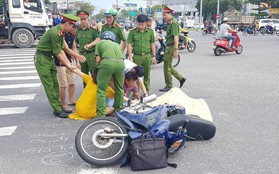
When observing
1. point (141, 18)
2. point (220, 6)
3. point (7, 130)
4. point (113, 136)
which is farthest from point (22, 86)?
point (220, 6)

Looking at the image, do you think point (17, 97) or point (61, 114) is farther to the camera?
point (17, 97)

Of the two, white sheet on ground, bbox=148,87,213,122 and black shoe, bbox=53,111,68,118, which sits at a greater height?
white sheet on ground, bbox=148,87,213,122

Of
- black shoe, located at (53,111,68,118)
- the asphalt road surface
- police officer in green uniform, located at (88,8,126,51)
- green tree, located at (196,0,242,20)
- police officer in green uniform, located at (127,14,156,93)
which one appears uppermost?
green tree, located at (196,0,242,20)

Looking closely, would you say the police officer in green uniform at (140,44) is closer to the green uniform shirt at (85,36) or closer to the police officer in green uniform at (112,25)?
the police officer in green uniform at (112,25)

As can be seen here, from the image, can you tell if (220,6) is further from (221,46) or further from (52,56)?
(52,56)

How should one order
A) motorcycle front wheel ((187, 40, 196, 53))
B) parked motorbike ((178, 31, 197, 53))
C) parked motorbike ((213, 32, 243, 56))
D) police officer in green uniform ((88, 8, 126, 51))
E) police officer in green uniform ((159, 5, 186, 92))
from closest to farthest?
police officer in green uniform ((88, 8, 126, 51))
police officer in green uniform ((159, 5, 186, 92))
parked motorbike ((213, 32, 243, 56))
parked motorbike ((178, 31, 197, 53))
motorcycle front wheel ((187, 40, 196, 53))

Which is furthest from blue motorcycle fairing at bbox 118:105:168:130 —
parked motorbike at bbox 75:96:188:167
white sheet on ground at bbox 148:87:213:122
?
white sheet on ground at bbox 148:87:213:122

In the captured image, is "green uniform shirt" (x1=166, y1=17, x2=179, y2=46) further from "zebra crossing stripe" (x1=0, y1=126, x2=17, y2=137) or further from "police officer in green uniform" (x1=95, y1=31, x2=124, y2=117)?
"zebra crossing stripe" (x1=0, y1=126, x2=17, y2=137)

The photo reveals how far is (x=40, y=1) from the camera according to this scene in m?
16.3

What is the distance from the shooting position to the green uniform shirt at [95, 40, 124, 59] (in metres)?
4.67

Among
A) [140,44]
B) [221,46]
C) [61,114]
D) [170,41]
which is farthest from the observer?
[221,46]

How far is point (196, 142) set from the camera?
174 inches

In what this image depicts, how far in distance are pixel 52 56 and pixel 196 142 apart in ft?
9.15

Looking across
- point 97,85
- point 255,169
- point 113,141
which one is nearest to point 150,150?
point 113,141
